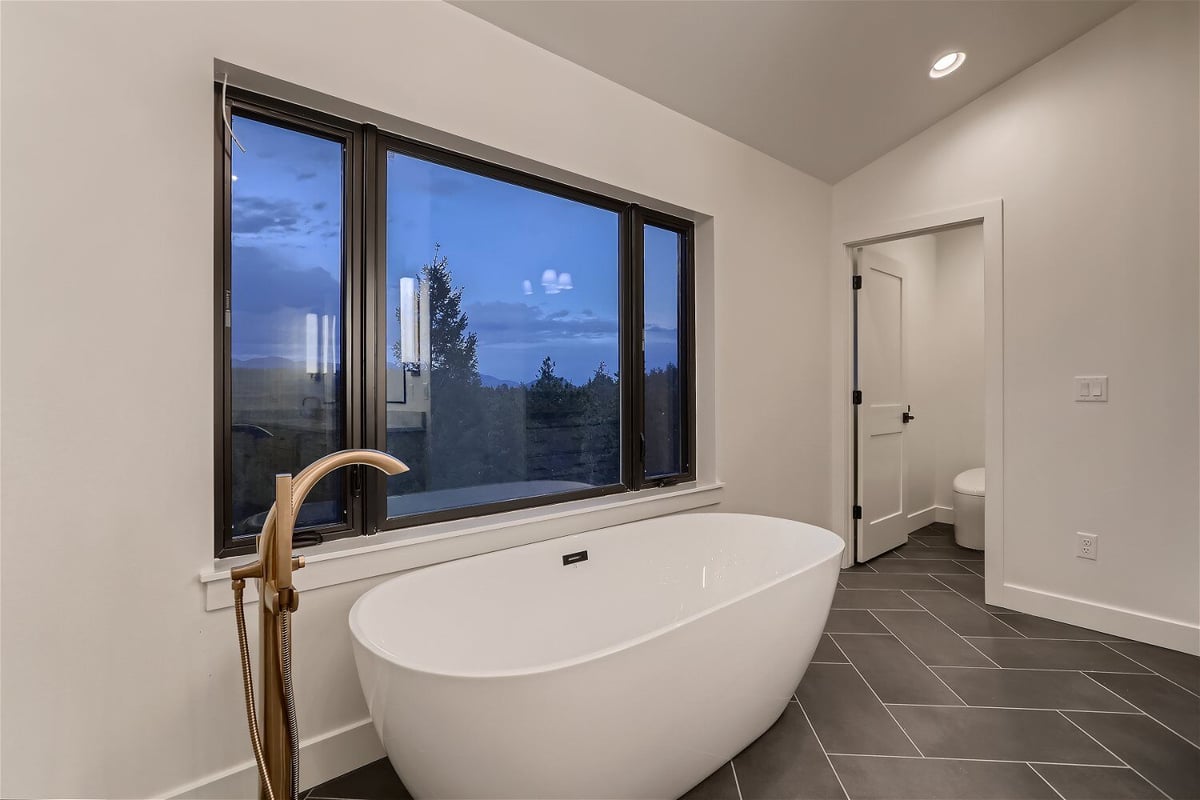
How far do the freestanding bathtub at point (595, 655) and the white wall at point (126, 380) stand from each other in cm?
37

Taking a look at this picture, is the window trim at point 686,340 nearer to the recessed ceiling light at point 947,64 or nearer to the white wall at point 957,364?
the recessed ceiling light at point 947,64

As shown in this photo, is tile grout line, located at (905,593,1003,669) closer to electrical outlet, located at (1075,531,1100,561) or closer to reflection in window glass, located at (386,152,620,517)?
electrical outlet, located at (1075,531,1100,561)

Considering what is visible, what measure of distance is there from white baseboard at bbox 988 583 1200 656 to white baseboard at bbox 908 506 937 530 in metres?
1.40

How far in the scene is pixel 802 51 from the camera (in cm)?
252

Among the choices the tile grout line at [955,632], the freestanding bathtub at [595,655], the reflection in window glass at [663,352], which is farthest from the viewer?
the reflection in window glass at [663,352]

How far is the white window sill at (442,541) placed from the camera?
162 centimetres

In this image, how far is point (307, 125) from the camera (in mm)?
1772

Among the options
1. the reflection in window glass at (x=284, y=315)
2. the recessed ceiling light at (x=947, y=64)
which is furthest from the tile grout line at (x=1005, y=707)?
the recessed ceiling light at (x=947, y=64)

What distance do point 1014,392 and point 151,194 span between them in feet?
11.7

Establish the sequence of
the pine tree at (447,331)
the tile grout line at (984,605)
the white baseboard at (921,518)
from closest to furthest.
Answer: the pine tree at (447,331)
the tile grout line at (984,605)
the white baseboard at (921,518)

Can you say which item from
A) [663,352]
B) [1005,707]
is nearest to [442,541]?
[663,352]

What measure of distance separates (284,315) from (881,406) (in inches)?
138

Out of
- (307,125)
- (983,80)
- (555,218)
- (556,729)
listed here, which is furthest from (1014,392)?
(307,125)

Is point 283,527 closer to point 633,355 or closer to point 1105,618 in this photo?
point 633,355
